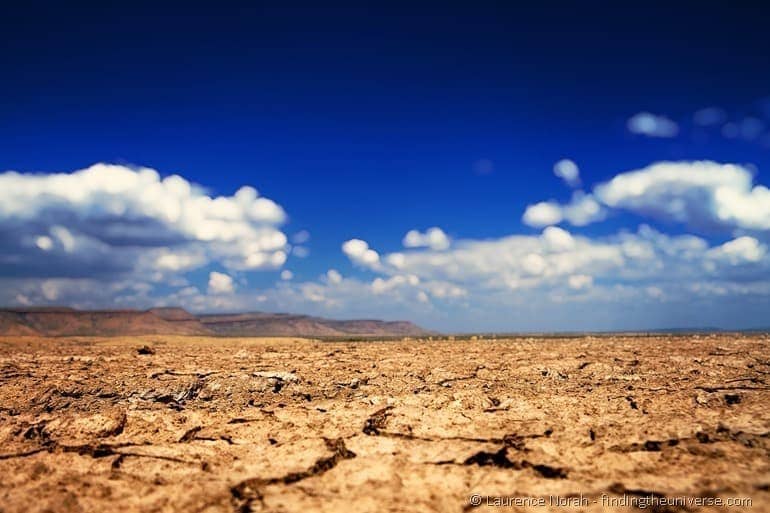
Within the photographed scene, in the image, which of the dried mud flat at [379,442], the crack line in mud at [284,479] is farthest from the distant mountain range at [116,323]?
the crack line in mud at [284,479]

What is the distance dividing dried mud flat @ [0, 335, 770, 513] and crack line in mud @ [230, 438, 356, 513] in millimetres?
20

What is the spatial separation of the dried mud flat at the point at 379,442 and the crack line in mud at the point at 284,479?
20 millimetres

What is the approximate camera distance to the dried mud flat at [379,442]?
400 cm

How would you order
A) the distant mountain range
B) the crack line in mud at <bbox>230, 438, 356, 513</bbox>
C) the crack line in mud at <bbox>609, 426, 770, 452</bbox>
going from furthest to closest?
the distant mountain range → the crack line in mud at <bbox>609, 426, 770, 452</bbox> → the crack line in mud at <bbox>230, 438, 356, 513</bbox>

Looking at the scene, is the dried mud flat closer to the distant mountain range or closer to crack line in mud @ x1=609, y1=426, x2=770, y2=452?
crack line in mud @ x1=609, y1=426, x2=770, y2=452

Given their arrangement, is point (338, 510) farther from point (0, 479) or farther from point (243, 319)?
point (243, 319)

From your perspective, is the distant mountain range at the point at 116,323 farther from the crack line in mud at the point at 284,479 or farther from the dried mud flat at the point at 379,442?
the crack line in mud at the point at 284,479

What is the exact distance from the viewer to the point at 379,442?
17.3 ft

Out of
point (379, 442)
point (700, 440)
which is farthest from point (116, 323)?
point (700, 440)

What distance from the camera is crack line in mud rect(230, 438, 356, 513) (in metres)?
3.98

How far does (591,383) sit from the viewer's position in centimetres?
862

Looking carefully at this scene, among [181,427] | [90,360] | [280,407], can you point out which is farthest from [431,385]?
[90,360]

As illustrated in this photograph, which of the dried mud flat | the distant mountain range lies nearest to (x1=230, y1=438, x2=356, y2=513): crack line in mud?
the dried mud flat

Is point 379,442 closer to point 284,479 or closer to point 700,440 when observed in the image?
point 284,479
